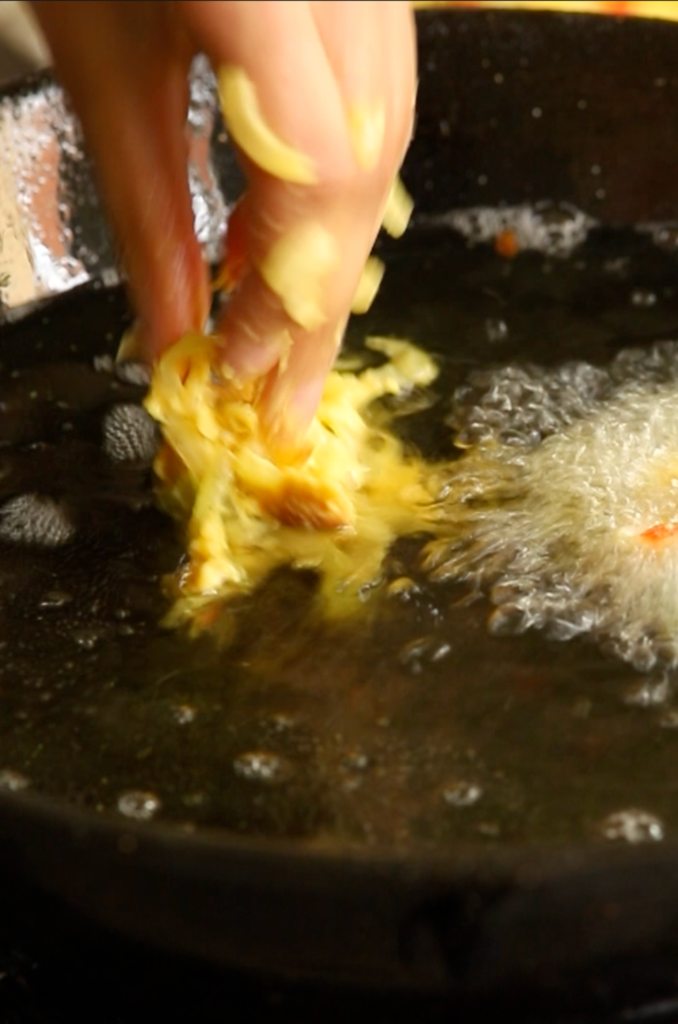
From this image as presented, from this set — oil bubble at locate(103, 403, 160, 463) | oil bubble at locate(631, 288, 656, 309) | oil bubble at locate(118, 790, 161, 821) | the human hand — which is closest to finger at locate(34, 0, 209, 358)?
the human hand

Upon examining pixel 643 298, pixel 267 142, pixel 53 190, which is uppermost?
pixel 267 142

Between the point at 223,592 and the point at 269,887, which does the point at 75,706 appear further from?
the point at 269,887

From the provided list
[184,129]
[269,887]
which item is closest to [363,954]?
[269,887]

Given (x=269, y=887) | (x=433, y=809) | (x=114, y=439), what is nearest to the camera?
(x=269, y=887)

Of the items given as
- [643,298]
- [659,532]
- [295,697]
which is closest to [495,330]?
[643,298]

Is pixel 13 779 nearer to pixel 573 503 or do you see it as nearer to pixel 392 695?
pixel 392 695
